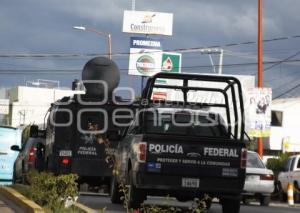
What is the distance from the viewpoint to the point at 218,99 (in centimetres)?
4094

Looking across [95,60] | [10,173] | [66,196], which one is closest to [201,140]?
[66,196]

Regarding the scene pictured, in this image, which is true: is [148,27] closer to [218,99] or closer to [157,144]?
[218,99]

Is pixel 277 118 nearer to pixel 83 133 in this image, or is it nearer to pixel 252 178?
pixel 252 178

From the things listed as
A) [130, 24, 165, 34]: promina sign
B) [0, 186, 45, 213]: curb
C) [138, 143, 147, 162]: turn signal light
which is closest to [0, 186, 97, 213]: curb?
[0, 186, 45, 213]: curb

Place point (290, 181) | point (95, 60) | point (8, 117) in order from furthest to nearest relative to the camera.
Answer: point (8, 117) → point (290, 181) → point (95, 60)

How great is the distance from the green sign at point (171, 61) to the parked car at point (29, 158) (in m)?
33.2

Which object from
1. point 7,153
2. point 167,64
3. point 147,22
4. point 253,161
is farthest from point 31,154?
point 147,22

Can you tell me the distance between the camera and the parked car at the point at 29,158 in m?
20.5

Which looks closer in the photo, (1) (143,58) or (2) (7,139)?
(2) (7,139)

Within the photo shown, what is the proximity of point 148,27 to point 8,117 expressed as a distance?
4019 cm

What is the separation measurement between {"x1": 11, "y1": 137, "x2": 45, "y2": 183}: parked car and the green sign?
3316 centimetres

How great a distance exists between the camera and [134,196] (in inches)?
533

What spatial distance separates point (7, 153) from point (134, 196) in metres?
13.5

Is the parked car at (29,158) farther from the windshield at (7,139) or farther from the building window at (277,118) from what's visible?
the building window at (277,118)
